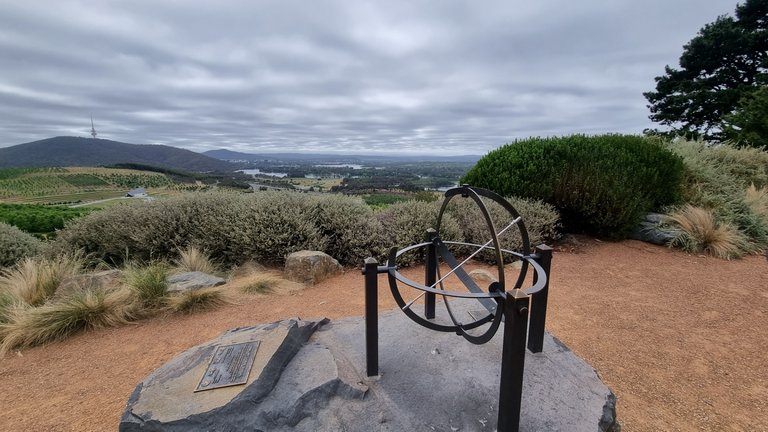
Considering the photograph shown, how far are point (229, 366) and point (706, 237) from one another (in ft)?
26.6

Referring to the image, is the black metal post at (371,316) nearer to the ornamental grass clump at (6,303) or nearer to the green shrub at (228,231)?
the green shrub at (228,231)

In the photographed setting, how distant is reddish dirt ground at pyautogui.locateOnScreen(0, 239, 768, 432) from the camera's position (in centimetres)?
264

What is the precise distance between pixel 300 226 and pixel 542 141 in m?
5.75

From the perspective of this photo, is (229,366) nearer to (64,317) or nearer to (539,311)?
(539,311)

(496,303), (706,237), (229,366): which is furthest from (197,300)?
(706,237)

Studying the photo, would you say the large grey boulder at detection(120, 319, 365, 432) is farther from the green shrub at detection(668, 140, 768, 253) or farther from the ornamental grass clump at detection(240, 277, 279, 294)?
the green shrub at detection(668, 140, 768, 253)

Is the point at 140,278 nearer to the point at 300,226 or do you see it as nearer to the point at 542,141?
the point at 300,226

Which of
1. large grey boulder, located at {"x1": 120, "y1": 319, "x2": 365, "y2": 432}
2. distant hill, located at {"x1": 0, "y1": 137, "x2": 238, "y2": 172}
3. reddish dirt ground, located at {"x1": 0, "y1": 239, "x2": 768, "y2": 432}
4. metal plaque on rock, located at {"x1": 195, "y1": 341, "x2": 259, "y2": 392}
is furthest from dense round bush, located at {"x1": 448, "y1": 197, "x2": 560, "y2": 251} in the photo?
distant hill, located at {"x1": 0, "y1": 137, "x2": 238, "y2": 172}

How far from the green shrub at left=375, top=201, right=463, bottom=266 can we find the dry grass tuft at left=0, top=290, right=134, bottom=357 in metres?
3.56

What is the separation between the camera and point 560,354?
2.63 metres

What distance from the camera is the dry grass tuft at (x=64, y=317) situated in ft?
11.9

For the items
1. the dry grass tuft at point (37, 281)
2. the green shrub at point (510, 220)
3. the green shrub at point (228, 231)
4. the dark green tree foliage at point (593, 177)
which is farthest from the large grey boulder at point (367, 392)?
the dark green tree foliage at point (593, 177)

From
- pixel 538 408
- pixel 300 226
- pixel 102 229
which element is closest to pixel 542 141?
pixel 300 226

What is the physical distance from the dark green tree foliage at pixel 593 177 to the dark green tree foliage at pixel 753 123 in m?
8.32
